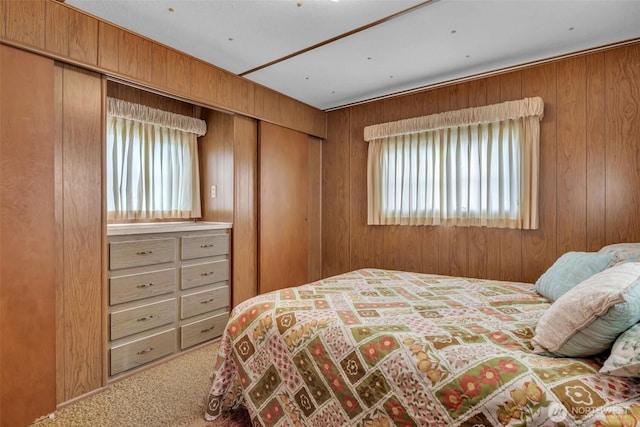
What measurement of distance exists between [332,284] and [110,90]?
255 cm

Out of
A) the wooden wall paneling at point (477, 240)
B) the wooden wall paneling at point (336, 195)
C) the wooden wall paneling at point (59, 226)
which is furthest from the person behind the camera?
the wooden wall paneling at point (336, 195)

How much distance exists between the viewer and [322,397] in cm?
150

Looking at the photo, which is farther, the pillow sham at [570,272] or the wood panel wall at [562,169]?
the wood panel wall at [562,169]

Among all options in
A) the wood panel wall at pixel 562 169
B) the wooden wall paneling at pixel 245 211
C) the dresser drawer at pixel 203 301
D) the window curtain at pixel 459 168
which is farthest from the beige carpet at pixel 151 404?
the window curtain at pixel 459 168

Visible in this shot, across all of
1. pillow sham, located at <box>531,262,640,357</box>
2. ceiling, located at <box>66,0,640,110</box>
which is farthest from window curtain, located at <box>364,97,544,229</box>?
pillow sham, located at <box>531,262,640,357</box>

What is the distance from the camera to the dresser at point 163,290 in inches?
93.4

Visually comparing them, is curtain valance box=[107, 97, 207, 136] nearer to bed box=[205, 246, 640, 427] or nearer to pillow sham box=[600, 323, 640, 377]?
bed box=[205, 246, 640, 427]

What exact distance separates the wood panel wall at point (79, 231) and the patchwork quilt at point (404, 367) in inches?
39.5

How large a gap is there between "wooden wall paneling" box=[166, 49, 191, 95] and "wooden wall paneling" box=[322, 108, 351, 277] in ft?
6.51

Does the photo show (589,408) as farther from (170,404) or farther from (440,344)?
(170,404)

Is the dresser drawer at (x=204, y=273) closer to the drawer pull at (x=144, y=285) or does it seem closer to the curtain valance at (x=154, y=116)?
the drawer pull at (x=144, y=285)

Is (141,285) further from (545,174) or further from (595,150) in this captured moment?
(595,150)

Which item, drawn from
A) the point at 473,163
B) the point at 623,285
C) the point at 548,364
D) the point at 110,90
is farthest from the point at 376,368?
the point at 110,90

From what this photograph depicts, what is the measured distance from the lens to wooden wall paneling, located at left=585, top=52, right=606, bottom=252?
8.53ft
